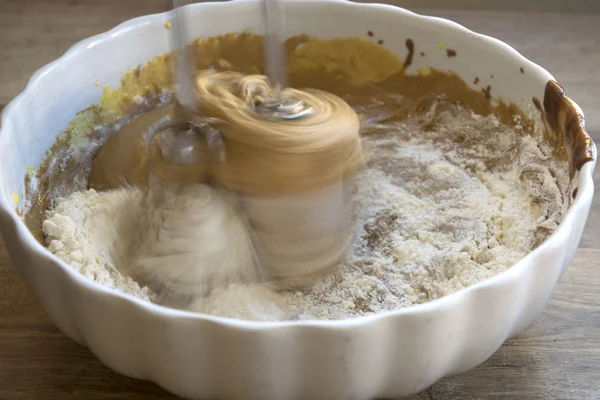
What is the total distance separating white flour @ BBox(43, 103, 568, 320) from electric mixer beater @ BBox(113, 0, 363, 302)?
25 mm

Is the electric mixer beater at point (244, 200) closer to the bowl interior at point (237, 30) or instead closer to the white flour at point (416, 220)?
the white flour at point (416, 220)

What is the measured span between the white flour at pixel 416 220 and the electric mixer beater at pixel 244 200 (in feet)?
0.08

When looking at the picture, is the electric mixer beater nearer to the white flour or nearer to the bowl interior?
the white flour

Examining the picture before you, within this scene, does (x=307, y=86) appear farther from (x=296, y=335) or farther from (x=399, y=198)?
(x=296, y=335)

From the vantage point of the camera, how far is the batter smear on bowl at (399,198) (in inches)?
28.5

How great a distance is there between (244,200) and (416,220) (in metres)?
0.22

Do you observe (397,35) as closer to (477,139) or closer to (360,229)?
(477,139)

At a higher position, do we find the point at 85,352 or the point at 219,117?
the point at 219,117

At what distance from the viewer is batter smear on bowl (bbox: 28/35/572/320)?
725 millimetres

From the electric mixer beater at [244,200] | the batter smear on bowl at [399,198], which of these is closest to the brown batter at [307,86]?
the batter smear on bowl at [399,198]

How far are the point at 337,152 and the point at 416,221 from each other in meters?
0.14

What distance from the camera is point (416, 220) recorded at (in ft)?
2.73

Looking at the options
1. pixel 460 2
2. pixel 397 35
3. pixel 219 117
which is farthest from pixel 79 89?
pixel 460 2

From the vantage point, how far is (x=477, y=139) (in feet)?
3.08
